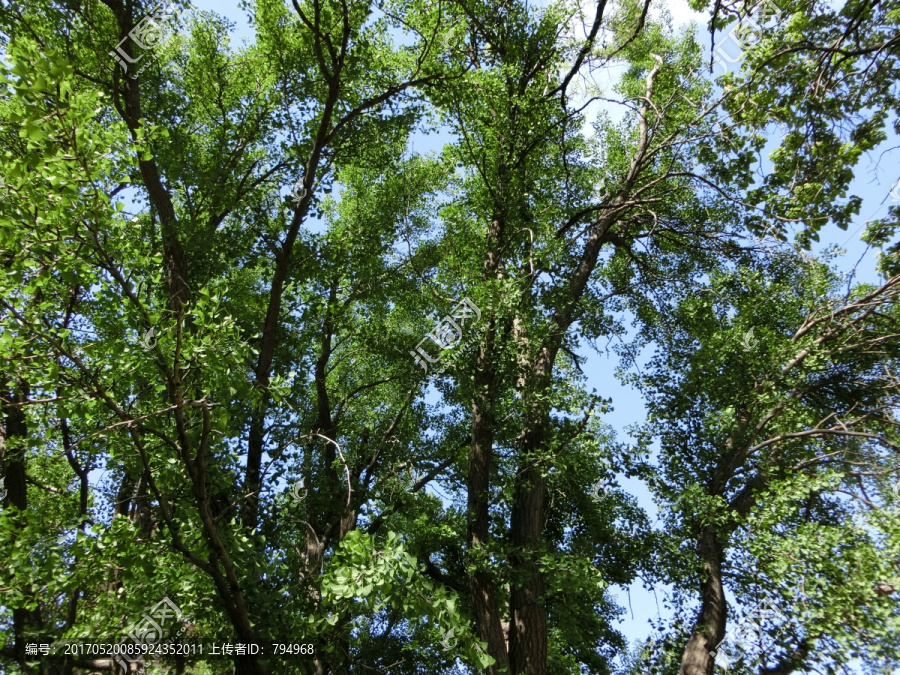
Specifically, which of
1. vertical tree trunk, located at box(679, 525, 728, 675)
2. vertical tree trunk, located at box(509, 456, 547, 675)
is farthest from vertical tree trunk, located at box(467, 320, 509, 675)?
vertical tree trunk, located at box(679, 525, 728, 675)

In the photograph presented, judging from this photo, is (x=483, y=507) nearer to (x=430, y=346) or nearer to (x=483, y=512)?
(x=483, y=512)

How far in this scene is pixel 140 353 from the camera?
4.82 m

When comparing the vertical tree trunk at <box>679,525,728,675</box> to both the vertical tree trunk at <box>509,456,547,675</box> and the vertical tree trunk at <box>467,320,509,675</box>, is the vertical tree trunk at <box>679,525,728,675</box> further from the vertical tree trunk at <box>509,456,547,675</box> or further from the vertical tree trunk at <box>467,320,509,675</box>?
the vertical tree trunk at <box>467,320,509,675</box>

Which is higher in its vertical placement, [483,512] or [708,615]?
[483,512]

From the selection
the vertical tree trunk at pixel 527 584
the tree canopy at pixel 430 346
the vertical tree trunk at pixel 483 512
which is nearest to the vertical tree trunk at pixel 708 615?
the tree canopy at pixel 430 346

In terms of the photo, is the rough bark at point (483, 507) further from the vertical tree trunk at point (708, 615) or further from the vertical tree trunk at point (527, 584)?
the vertical tree trunk at point (708, 615)

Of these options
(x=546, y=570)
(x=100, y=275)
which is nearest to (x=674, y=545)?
(x=546, y=570)

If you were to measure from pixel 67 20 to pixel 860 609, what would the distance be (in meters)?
13.2

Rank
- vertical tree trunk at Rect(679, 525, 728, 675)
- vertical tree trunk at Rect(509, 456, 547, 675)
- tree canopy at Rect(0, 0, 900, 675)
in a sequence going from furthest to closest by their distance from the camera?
vertical tree trunk at Rect(679, 525, 728, 675) < vertical tree trunk at Rect(509, 456, 547, 675) < tree canopy at Rect(0, 0, 900, 675)

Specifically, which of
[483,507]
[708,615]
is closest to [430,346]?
[483,507]

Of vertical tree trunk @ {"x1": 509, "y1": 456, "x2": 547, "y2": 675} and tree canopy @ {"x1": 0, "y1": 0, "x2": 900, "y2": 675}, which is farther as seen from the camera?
vertical tree trunk @ {"x1": 509, "y1": 456, "x2": 547, "y2": 675}

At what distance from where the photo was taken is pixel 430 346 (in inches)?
344

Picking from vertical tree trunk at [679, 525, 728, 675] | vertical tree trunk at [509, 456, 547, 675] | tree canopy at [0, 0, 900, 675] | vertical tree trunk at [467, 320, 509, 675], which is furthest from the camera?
vertical tree trunk at [679, 525, 728, 675]

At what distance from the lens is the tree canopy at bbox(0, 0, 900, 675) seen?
4.71m
